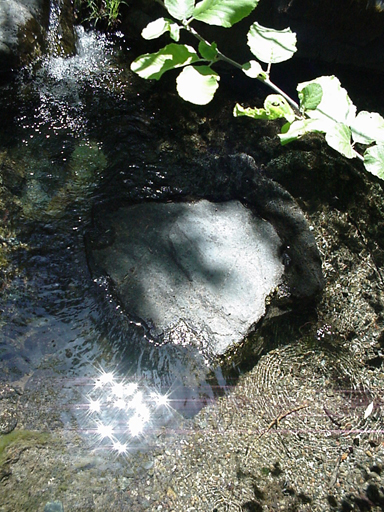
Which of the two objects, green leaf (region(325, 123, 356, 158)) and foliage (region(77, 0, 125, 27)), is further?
foliage (region(77, 0, 125, 27))

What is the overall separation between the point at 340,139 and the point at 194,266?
1572 mm

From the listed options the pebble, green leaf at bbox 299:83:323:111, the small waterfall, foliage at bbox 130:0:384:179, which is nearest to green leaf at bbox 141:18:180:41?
foliage at bbox 130:0:384:179

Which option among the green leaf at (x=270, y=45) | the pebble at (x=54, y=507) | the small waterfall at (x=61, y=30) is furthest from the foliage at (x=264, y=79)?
the small waterfall at (x=61, y=30)

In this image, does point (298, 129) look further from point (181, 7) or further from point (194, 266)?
point (194, 266)

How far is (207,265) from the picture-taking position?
2.32 meters

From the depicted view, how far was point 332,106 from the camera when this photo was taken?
85 centimetres

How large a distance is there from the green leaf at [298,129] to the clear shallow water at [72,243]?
148 cm

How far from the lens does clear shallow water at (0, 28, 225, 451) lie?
1.94 meters

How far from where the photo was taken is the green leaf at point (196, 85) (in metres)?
0.76

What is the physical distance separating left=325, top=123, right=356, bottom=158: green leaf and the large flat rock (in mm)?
1454

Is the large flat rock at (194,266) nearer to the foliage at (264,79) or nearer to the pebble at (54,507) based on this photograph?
the pebble at (54,507)

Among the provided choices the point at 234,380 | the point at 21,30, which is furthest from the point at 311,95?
the point at 21,30

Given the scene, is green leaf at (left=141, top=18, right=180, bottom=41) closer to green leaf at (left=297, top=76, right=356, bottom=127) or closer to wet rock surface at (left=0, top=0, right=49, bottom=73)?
green leaf at (left=297, top=76, right=356, bottom=127)

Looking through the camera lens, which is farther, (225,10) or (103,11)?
(103,11)
